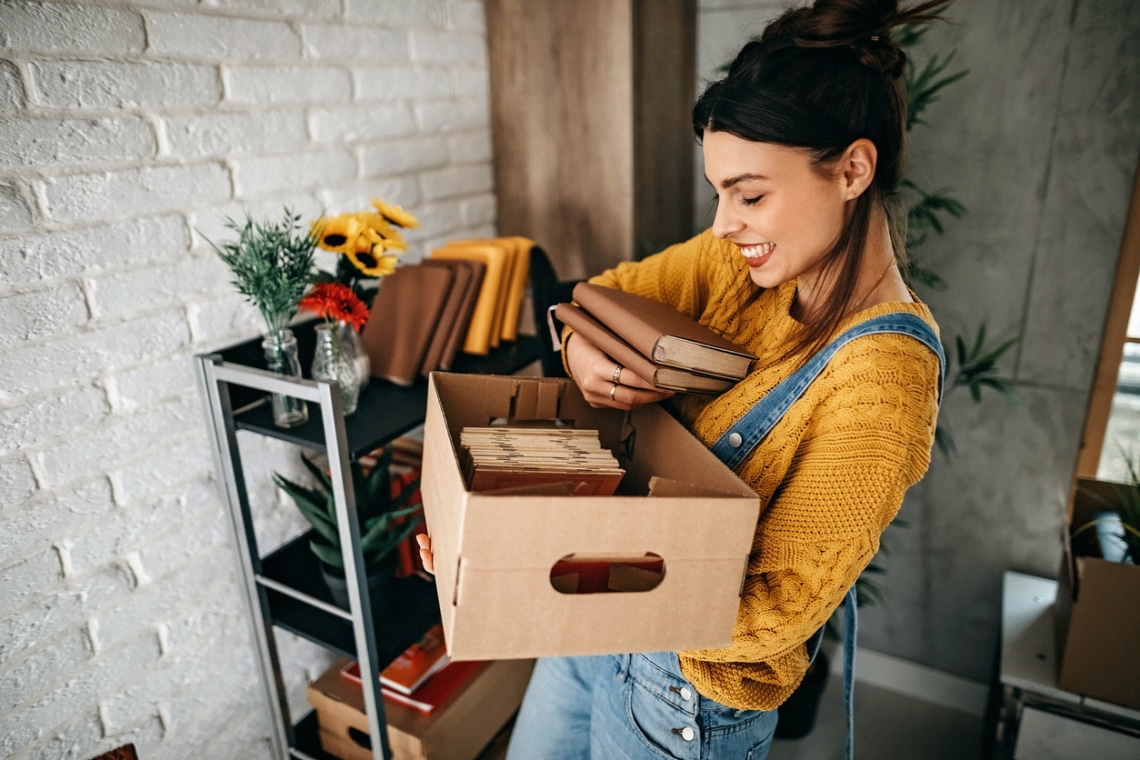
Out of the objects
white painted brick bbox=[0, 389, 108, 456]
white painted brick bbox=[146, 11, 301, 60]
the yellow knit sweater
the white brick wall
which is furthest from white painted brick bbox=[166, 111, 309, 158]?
the yellow knit sweater

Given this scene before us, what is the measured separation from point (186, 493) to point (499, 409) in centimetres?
76

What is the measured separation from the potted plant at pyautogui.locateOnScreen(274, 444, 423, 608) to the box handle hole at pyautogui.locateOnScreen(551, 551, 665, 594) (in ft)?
1.84

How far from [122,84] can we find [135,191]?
0.56 ft

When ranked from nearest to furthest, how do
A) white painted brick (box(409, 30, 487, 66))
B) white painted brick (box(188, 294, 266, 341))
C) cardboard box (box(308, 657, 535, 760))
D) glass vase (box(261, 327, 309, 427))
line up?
glass vase (box(261, 327, 309, 427))
white painted brick (box(188, 294, 266, 341))
cardboard box (box(308, 657, 535, 760))
white painted brick (box(409, 30, 487, 66))

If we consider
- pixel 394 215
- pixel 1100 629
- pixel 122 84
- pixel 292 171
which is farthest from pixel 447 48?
pixel 1100 629

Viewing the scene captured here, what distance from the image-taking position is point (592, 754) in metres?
1.09

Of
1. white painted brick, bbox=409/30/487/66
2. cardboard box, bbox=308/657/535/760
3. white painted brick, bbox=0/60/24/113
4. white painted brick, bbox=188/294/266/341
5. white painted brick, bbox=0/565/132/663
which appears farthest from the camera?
white painted brick, bbox=409/30/487/66

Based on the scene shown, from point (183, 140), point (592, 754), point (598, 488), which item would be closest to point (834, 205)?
point (598, 488)

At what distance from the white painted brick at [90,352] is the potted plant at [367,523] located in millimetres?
318

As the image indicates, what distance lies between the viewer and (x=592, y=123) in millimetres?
1841

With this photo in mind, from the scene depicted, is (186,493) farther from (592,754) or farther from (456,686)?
(592,754)

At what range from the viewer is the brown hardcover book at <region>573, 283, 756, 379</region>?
2.94 feet

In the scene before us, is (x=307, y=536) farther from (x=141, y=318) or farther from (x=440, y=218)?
(x=440, y=218)

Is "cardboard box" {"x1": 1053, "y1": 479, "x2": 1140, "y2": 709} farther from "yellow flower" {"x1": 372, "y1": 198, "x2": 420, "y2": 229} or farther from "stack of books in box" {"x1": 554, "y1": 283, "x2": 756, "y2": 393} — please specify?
"yellow flower" {"x1": 372, "y1": 198, "x2": 420, "y2": 229}
